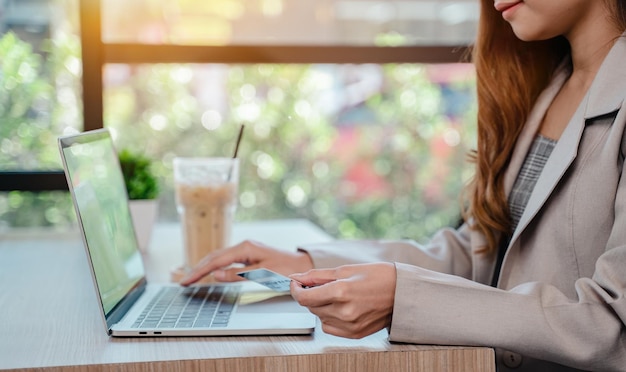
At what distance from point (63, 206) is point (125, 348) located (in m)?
1.94

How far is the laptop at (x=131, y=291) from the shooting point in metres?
1.04

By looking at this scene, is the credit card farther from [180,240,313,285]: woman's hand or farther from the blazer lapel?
the blazer lapel

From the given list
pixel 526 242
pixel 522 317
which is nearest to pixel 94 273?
pixel 522 317

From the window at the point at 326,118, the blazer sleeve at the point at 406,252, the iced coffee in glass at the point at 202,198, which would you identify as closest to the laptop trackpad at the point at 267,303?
the blazer sleeve at the point at 406,252

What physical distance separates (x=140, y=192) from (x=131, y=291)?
592mm

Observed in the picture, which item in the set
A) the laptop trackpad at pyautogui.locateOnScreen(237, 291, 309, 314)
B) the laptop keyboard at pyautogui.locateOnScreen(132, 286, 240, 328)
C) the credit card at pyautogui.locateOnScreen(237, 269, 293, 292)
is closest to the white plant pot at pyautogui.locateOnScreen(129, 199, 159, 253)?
the laptop keyboard at pyautogui.locateOnScreen(132, 286, 240, 328)

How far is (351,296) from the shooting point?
0.97 meters

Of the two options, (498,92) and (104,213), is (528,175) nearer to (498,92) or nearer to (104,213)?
(498,92)

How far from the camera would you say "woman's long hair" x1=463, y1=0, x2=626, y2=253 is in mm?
1398

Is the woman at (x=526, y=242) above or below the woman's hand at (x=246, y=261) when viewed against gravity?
above

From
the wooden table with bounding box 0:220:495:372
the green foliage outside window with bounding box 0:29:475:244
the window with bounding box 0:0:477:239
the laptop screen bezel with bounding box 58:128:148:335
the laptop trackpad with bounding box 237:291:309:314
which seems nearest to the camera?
the wooden table with bounding box 0:220:495:372

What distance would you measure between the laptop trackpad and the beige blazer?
119mm

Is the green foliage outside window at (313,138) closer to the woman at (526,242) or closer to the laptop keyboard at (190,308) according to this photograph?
the woman at (526,242)

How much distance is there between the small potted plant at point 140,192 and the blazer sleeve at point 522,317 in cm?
89
